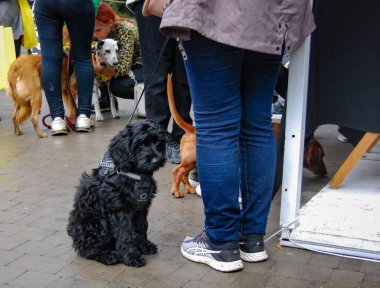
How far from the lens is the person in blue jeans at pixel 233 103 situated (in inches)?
105

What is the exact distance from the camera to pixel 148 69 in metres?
5.00

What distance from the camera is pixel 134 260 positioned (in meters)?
3.16

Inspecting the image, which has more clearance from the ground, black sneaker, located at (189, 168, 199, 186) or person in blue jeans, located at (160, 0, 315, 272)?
person in blue jeans, located at (160, 0, 315, 272)

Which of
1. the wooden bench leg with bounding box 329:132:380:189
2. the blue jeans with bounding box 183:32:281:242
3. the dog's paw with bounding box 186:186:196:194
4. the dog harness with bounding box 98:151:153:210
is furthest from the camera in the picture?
the dog's paw with bounding box 186:186:196:194

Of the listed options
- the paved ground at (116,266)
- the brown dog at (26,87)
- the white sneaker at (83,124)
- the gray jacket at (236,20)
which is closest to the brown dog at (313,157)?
the paved ground at (116,266)

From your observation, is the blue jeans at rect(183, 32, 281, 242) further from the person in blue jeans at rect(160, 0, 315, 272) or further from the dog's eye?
the dog's eye

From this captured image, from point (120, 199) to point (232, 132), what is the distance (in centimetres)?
71

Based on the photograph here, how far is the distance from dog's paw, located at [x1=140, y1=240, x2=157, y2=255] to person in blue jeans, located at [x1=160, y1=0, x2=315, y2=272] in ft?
0.57

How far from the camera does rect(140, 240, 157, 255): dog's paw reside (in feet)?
10.8

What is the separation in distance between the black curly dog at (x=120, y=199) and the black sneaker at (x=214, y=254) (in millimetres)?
289

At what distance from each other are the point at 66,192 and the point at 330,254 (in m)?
2.18

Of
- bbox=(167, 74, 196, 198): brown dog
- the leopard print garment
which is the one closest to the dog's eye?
bbox=(167, 74, 196, 198): brown dog

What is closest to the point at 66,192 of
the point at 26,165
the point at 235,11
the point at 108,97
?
the point at 26,165

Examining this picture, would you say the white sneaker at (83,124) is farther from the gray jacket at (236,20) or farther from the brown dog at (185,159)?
the gray jacket at (236,20)
